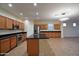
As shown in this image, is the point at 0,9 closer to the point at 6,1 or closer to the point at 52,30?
the point at 6,1

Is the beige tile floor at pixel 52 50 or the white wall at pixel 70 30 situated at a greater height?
the white wall at pixel 70 30

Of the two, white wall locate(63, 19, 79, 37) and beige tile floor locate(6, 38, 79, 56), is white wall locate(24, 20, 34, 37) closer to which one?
white wall locate(63, 19, 79, 37)

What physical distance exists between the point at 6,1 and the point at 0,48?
10.0ft

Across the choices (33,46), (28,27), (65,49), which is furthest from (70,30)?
(33,46)

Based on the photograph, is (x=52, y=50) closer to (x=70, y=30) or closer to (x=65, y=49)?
(x=65, y=49)

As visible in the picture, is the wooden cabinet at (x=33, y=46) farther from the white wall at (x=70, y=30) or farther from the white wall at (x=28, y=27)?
the white wall at (x=70, y=30)

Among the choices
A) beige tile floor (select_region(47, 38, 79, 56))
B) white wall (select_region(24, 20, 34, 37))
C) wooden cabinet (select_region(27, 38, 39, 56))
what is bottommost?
beige tile floor (select_region(47, 38, 79, 56))

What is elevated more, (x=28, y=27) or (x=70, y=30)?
(x=28, y=27)

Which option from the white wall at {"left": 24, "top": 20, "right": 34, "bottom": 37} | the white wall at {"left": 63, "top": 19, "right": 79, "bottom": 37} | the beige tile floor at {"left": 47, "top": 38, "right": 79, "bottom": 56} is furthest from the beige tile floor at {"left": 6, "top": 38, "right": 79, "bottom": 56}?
the white wall at {"left": 63, "top": 19, "right": 79, "bottom": 37}

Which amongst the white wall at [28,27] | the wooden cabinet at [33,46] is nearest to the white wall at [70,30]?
the white wall at [28,27]

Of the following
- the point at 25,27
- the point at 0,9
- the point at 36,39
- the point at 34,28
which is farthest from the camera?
the point at 34,28

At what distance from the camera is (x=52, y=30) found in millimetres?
16422

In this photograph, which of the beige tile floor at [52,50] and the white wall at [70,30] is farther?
the white wall at [70,30]

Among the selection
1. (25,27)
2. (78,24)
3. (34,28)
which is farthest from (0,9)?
(78,24)
